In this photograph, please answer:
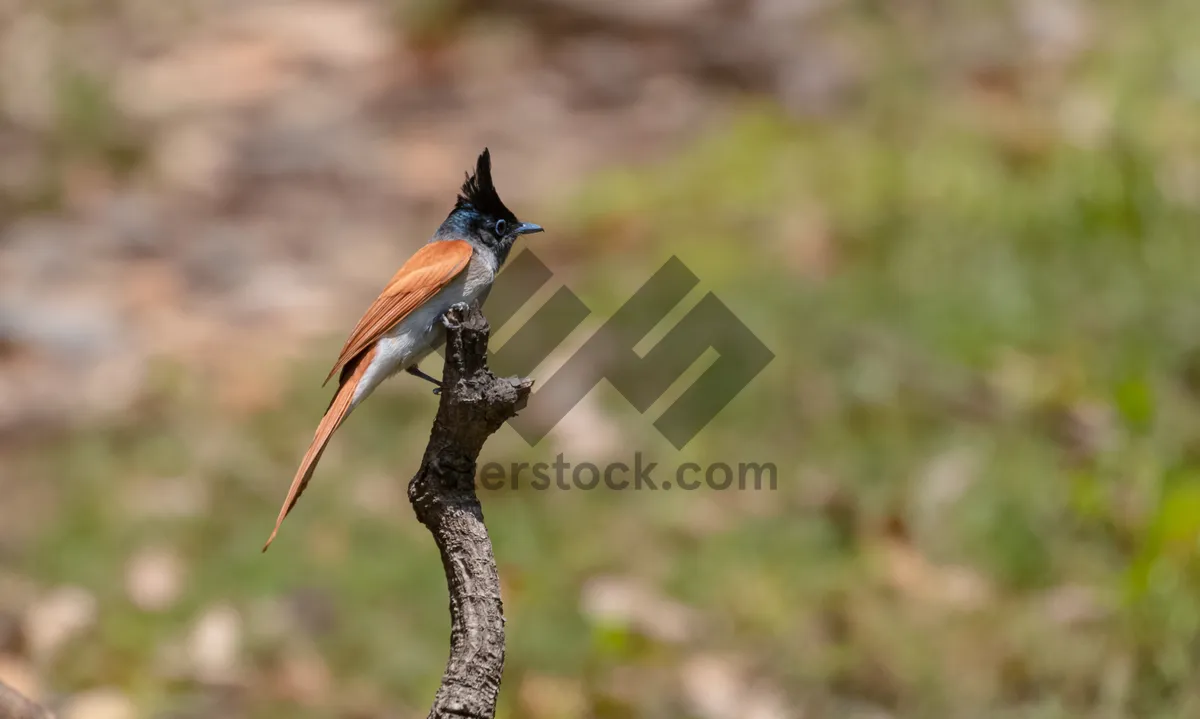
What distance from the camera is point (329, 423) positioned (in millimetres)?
2998

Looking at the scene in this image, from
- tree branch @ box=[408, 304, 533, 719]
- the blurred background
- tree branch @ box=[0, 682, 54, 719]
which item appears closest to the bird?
tree branch @ box=[408, 304, 533, 719]

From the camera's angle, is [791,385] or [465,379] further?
[791,385]

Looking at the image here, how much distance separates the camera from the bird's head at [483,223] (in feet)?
11.2

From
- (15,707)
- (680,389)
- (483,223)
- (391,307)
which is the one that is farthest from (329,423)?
(680,389)

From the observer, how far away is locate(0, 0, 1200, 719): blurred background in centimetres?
470

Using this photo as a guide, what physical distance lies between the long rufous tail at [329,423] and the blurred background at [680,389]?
5.78 feet

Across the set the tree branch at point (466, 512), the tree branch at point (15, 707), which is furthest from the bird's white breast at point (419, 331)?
the tree branch at point (15, 707)

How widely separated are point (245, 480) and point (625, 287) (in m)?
2.38

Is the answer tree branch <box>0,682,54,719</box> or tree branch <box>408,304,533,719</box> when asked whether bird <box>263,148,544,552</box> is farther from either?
tree branch <box>0,682,54,719</box>

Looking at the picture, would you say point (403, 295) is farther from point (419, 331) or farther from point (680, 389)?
Answer: point (680, 389)

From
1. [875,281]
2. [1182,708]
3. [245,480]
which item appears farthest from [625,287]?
[1182,708]

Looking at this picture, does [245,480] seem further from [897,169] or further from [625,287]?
[897,169]

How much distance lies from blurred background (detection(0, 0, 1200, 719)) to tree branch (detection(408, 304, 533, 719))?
179 centimetres

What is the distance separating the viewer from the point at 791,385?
617 cm
